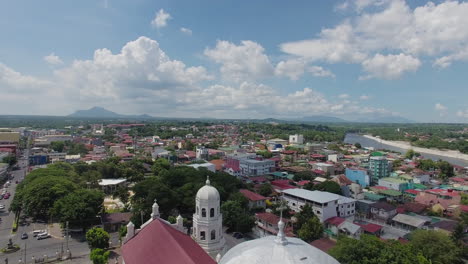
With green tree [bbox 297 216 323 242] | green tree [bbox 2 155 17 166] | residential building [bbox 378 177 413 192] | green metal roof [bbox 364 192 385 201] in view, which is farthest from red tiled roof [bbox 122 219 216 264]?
green tree [bbox 2 155 17 166]

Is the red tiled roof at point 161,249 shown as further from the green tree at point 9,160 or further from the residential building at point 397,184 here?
the green tree at point 9,160

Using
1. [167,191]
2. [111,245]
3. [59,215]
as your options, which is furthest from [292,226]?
[59,215]

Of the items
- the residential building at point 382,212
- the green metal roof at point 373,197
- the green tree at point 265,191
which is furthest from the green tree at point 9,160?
the green metal roof at point 373,197

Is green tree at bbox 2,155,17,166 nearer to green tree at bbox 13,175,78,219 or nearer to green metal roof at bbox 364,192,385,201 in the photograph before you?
green tree at bbox 13,175,78,219

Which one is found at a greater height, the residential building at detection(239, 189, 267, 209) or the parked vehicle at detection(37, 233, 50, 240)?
the residential building at detection(239, 189, 267, 209)

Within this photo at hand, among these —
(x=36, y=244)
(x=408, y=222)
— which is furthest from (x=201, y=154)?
(x=408, y=222)

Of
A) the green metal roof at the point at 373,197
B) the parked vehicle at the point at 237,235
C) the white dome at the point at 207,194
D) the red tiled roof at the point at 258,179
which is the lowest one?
the green metal roof at the point at 373,197
